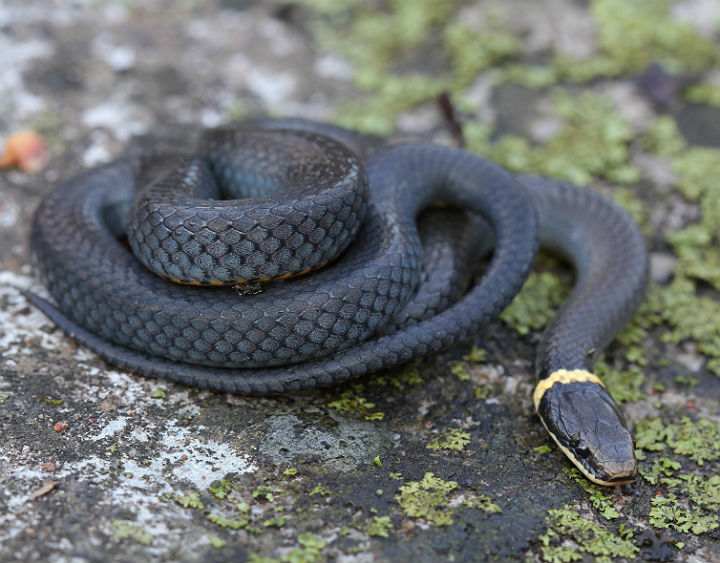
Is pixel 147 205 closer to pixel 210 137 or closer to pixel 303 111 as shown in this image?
pixel 210 137

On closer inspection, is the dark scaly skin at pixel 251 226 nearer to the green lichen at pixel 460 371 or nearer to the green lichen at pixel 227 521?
the green lichen at pixel 460 371

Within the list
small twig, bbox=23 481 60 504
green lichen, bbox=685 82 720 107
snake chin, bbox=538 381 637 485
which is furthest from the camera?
green lichen, bbox=685 82 720 107

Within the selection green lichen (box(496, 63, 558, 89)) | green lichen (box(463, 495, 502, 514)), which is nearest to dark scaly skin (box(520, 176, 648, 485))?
green lichen (box(463, 495, 502, 514))

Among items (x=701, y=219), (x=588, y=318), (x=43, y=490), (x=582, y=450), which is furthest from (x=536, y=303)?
(x=43, y=490)

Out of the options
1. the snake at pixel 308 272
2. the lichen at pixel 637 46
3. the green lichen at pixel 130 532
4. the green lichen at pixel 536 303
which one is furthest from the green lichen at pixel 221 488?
the lichen at pixel 637 46

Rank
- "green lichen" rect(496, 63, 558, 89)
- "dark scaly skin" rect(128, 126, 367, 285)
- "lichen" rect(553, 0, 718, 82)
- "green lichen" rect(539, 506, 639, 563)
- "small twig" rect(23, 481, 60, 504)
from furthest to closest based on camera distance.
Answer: "lichen" rect(553, 0, 718, 82)
"green lichen" rect(496, 63, 558, 89)
"dark scaly skin" rect(128, 126, 367, 285)
"green lichen" rect(539, 506, 639, 563)
"small twig" rect(23, 481, 60, 504)

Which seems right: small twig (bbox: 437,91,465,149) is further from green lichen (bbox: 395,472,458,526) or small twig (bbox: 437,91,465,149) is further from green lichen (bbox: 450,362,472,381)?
green lichen (bbox: 395,472,458,526)

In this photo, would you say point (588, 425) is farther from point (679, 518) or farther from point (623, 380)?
point (623, 380)
